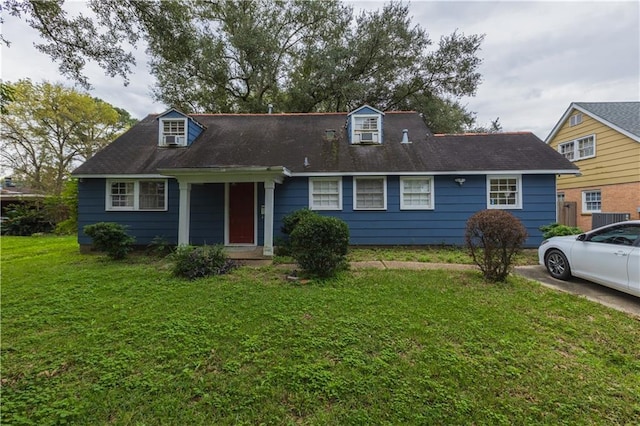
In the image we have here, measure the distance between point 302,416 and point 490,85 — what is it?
64.8ft

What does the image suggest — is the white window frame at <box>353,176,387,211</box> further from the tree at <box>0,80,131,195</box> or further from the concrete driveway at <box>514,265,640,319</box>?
the tree at <box>0,80,131,195</box>

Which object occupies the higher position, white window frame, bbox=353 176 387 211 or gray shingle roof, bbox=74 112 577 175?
gray shingle roof, bbox=74 112 577 175

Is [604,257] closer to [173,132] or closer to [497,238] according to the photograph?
[497,238]

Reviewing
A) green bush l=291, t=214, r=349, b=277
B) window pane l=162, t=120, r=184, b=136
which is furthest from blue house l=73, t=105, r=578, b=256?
green bush l=291, t=214, r=349, b=277

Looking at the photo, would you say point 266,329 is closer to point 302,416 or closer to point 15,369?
point 302,416

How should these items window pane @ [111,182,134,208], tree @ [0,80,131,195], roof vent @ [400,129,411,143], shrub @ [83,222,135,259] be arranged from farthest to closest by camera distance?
1. tree @ [0,80,131,195]
2. roof vent @ [400,129,411,143]
3. window pane @ [111,182,134,208]
4. shrub @ [83,222,135,259]

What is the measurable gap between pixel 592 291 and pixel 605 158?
36.7 feet

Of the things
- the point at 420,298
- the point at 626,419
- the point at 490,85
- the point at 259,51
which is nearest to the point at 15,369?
the point at 420,298

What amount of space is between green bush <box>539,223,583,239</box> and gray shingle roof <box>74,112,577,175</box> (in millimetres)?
2003

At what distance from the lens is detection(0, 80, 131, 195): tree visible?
19.7 meters

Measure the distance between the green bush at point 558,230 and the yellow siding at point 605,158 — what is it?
6.15m

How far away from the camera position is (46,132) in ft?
67.6

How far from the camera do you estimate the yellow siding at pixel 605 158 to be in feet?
36.8

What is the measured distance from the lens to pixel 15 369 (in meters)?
2.84
